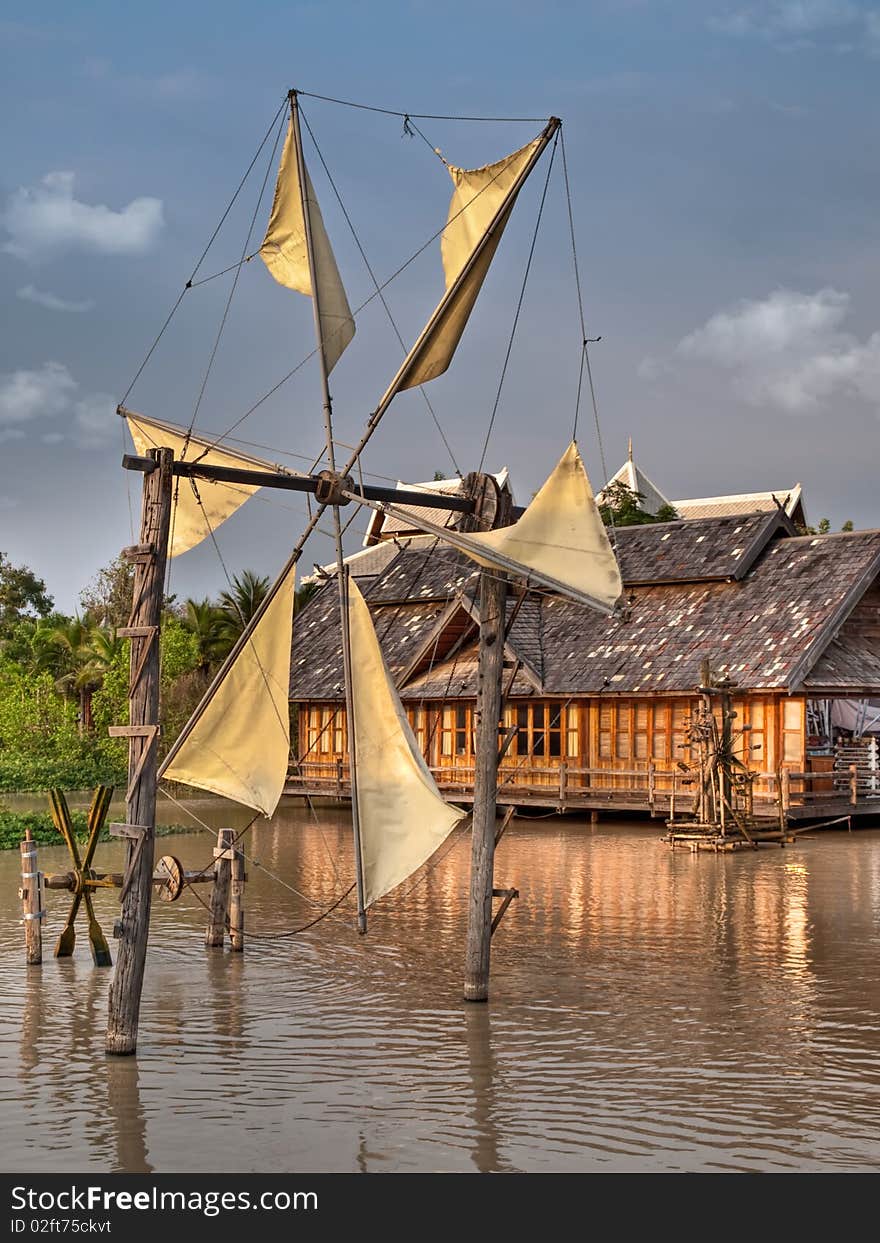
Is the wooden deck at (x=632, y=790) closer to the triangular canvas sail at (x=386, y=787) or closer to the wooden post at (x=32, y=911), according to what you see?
the wooden post at (x=32, y=911)

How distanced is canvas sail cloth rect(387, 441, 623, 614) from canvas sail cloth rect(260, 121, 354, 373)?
239 centimetres

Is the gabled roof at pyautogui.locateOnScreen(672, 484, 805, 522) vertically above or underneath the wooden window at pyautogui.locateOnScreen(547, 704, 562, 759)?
above

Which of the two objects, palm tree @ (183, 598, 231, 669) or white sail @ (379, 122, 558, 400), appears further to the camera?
palm tree @ (183, 598, 231, 669)

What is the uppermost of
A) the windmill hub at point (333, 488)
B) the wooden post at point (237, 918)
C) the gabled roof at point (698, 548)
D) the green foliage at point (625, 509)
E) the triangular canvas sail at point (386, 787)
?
the green foliage at point (625, 509)

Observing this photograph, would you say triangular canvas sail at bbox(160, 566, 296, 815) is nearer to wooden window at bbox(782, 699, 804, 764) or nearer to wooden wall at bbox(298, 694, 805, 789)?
wooden wall at bbox(298, 694, 805, 789)

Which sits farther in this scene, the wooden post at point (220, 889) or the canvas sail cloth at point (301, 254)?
the wooden post at point (220, 889)

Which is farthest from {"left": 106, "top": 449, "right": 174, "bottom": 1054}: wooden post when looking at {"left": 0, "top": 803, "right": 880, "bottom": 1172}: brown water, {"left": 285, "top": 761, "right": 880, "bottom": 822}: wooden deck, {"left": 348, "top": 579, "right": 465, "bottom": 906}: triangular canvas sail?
{"left": 285, "top": 761, "right": 880, "bottom": 822}: wooden deck

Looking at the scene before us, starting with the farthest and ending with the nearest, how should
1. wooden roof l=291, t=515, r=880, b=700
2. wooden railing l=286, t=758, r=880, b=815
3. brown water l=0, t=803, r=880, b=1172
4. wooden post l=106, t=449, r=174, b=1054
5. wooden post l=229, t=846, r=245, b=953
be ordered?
wooden roof l=291, t=515, r=880, b=700 → wooden railing l=286, t=758, r=880, b=815 → wooden post l=229, t=846, r=245, b=953 → wooden post l=106, t=449, r=174, b=1054 → brown water l=0, t=803, r=880, b=1172

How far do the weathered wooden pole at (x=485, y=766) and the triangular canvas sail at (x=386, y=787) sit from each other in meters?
0.31

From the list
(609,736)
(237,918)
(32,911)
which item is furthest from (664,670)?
(32,911)

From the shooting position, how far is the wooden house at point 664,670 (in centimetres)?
3094

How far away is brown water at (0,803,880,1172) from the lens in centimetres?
963

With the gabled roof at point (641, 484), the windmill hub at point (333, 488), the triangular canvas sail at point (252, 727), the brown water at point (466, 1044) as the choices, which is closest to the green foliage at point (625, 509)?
the gabled roof at point (641, 484)
